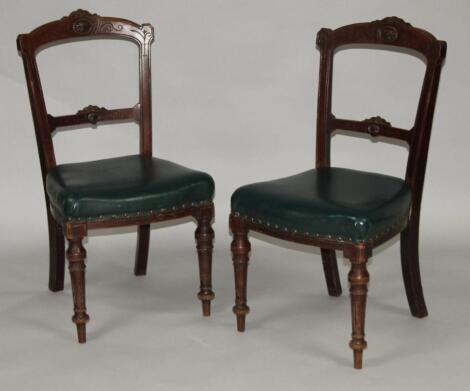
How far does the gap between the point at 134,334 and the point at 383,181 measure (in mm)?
914

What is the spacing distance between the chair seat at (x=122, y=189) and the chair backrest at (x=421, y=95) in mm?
463

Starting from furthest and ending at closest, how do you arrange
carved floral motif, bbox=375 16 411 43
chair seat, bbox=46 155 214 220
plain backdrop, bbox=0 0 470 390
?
plain backdrop, bbox=0 0 470 390 < carved floral motif, bbox=375 16 411 43 < chair seat, bbox=46 155 214 220

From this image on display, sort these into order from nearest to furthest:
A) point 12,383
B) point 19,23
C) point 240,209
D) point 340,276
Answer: point 12,383, point 240,209, point 340,276, point 19,23

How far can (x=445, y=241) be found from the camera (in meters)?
4.04

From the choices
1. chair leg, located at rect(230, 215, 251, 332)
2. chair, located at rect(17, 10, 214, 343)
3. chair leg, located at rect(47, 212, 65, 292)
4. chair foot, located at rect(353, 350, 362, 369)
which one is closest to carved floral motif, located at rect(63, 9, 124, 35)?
chair, located at rect(17, 10, 214, 343)

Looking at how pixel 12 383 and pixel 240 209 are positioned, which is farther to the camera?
pixel 240 209

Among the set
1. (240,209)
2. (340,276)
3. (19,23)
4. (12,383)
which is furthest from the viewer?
(19,23)

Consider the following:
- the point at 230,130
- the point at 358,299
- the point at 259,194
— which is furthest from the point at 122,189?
the point at 230,130

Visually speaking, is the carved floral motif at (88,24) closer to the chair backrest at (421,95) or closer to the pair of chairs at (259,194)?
the pair of chairs at (259,194)

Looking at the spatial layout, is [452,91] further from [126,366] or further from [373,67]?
[126,366]

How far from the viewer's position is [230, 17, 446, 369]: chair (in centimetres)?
287

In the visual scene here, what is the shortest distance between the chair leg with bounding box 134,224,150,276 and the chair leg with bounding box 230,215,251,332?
0.64 meters

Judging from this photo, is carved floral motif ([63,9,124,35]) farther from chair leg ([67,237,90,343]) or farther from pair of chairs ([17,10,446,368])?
chair leg ([67,237,90,343])

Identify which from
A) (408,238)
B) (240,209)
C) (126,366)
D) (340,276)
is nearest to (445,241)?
(340,276)
